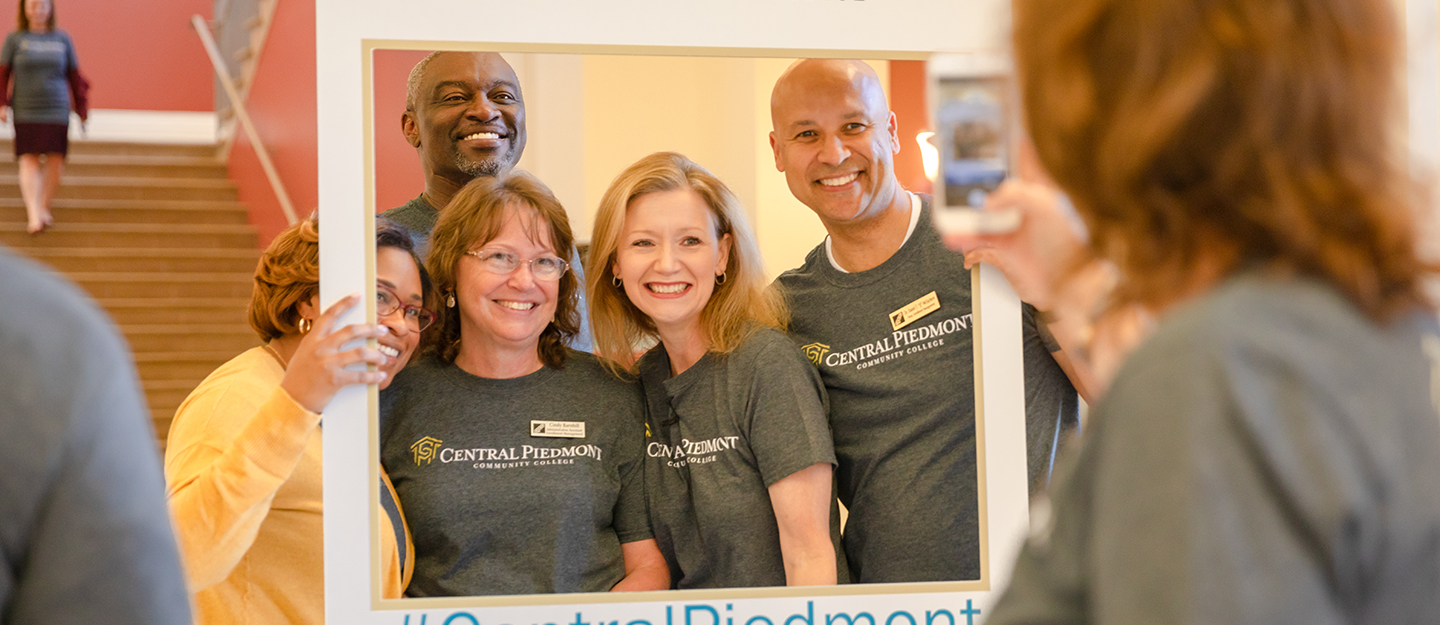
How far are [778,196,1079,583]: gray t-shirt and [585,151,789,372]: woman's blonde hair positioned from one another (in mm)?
71

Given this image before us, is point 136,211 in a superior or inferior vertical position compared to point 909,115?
superior

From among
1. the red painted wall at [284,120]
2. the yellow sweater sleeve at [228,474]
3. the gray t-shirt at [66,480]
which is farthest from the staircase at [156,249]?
the gray t-shirt at [66,480]

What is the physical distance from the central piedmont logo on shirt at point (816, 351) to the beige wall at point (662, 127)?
0.53ft

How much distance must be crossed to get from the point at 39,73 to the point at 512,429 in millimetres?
6760

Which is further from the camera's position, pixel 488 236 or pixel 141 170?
pixel 141 170

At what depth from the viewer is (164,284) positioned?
723 centimetres

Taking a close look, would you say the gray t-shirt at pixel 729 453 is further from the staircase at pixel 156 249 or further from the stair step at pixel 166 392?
the stair step at pixel 166 392

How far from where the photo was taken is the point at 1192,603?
61 cm

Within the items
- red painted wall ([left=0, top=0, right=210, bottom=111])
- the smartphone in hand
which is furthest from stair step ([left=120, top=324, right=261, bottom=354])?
the smartphone in hand

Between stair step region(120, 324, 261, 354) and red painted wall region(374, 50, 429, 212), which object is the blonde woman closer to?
red painted wall region(374, 50, 429, 212)

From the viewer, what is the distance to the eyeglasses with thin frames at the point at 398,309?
2078 millimetres

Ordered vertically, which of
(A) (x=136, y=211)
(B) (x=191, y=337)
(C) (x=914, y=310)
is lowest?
(C) (x=914, y=310)

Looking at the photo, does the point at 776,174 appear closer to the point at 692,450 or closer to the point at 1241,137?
the point at 692,450

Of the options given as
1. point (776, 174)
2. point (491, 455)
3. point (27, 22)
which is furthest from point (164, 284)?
point (776, 174)
